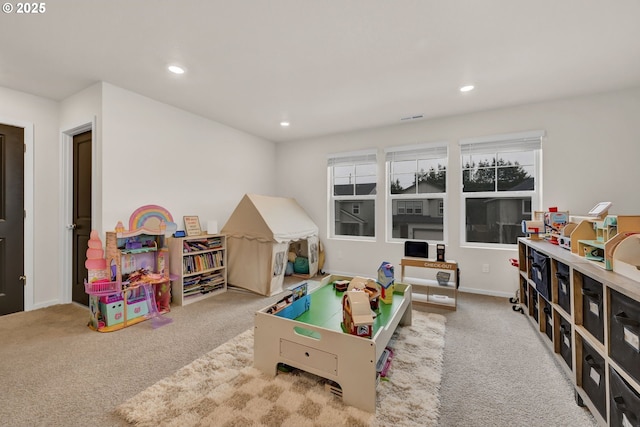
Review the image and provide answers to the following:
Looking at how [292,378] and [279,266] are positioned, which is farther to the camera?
[279,266]

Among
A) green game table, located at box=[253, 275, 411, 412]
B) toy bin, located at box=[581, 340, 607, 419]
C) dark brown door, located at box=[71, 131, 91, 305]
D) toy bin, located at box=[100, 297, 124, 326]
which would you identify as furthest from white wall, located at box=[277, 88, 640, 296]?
dark brown door, located at box=[71, 131, 91, 305]

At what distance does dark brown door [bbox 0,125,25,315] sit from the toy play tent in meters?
2.18

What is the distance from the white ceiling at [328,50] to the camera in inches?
68.8

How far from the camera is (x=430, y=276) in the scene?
12.8 ft

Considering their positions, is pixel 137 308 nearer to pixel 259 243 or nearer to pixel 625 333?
pixel 259 243

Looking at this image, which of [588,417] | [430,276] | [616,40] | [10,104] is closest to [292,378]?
[588,417]

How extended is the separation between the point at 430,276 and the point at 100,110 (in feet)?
15.2

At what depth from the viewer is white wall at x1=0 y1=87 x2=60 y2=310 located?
2.95 m

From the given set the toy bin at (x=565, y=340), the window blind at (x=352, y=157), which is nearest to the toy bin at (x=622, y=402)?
the toy bin at (x=565, y=340)

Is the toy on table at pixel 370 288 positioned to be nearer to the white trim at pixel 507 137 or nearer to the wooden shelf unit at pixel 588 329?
the wooden shelf unit at pixel 588 329

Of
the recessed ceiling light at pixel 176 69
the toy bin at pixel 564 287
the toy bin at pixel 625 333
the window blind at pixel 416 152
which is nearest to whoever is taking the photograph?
the toy bin at pixel 625 333

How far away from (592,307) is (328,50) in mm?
2521

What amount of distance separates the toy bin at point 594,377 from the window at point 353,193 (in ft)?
9.79

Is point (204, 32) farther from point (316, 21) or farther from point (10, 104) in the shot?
point (10, 104)
